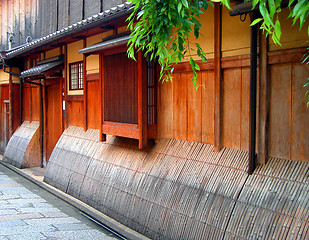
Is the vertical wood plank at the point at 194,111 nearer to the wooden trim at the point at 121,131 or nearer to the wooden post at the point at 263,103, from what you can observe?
the wooden trim at the point at 121,131

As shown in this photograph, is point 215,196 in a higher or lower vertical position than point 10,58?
lower

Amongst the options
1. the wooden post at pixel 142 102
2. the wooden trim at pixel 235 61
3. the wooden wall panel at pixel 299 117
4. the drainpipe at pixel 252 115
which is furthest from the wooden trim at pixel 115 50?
the wooden wall panel at pixel 299 117

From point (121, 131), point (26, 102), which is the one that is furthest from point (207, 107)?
point (26, 102)

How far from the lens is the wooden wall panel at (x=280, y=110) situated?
19.4 feet

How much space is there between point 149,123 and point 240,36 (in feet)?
9.96

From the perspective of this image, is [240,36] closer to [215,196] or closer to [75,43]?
[215,196]

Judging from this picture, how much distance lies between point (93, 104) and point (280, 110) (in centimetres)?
708

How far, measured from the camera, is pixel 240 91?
671cm

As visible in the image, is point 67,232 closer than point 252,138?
No

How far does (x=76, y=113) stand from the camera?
1336 centimetres

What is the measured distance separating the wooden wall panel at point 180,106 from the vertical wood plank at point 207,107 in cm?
54

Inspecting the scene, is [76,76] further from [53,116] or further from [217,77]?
[217,77]

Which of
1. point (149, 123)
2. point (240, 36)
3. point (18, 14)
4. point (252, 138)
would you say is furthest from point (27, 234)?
point (18, 14)

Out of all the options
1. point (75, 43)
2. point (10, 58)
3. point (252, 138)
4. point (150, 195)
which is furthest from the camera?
point (10, 58)
